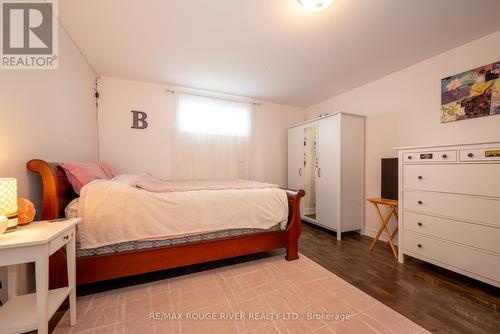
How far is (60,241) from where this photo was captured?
111cm

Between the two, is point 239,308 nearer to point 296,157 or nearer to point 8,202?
point 8,202

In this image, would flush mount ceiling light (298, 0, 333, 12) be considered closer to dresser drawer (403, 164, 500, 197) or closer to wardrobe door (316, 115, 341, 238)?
wardrobe door (316, 115, 341, 238)

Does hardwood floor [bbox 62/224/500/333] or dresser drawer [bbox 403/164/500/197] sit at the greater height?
dresser drawer [bbox 403/164/500/197]

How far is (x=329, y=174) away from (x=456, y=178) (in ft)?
4.62

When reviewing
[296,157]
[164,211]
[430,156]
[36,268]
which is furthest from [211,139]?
[430,156]

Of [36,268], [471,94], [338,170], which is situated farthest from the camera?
[338,170]

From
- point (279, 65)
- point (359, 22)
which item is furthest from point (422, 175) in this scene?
point (279, 65)

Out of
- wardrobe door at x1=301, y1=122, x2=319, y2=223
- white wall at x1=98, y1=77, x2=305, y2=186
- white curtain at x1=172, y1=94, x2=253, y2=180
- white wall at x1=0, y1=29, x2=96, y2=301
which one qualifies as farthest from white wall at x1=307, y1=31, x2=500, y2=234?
white wall at x1=0, y1=29, x2=96, y2=301

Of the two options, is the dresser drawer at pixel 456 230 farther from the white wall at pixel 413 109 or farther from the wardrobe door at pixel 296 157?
the wardrobe door at pixel 296 157

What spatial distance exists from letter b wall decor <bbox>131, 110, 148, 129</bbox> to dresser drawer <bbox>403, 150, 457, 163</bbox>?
142 inches

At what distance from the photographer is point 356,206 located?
2.97 meters

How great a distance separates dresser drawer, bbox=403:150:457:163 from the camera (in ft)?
5.68

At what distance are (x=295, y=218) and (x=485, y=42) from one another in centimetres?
261

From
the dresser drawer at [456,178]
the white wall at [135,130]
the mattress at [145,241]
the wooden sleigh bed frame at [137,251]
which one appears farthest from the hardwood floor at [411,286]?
the white wall at [135,130]
